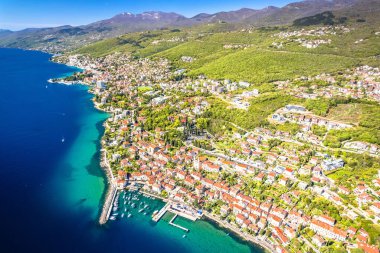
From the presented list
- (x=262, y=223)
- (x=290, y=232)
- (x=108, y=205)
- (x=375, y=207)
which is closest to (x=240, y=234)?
(x=262, y=223)

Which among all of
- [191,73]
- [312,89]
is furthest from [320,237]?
[191,73]

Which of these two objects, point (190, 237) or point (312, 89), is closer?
point (190, 237)

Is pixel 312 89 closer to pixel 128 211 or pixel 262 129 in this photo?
pixel 262 129

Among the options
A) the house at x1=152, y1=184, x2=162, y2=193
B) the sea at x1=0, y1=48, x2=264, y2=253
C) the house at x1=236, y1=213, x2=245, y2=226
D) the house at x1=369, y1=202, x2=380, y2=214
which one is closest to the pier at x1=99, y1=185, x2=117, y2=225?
the sea at x1=0, y1=48, x2=264, y2=253

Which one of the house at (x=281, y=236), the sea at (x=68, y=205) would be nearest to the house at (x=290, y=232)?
the house at (x=281, y=236)

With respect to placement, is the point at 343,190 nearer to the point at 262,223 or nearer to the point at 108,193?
the point at 262,223

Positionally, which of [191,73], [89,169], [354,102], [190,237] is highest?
[191,73]
